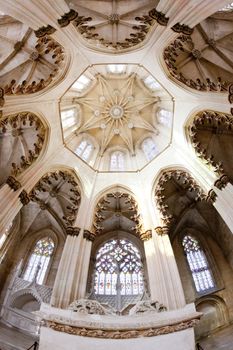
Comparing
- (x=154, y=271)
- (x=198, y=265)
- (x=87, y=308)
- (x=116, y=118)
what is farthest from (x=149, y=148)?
(x=87, y=308)

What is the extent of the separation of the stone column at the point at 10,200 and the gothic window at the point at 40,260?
5030 millimetres

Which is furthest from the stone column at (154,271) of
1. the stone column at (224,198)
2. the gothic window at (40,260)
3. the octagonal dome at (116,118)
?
the gothic window at (40,260)

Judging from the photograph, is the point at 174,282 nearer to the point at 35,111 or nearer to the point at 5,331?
the point at 5,331

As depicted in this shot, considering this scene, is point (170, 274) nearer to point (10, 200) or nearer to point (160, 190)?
point (160, 190)

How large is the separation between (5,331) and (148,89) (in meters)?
13.1

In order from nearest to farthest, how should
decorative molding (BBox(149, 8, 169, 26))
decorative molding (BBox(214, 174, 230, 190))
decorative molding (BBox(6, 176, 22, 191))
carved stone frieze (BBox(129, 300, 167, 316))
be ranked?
carved stone frieze (BBox(129, 300, 167, 316)), decorative molding (BBox(149, 8, 169, 26)), decorative molding (BBox(6, 176, 22, 191)), decorative molding (BBox(214, 174, 230, 190))

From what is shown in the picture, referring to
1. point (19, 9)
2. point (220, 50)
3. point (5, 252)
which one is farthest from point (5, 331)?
point (220, 50)

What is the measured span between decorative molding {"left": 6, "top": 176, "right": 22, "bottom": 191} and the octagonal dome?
438 cm

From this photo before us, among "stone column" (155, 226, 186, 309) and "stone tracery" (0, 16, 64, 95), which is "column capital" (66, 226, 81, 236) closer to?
"stone column" (155, 226, 186, 309)

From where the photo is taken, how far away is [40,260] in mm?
16188

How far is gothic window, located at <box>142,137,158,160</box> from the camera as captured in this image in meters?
16.4

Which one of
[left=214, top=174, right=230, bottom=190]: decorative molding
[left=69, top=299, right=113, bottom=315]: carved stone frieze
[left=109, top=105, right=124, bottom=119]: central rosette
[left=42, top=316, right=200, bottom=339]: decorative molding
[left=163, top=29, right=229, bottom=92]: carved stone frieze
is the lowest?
[left=42, top=316, right=200, bottom=339]: decorative molding

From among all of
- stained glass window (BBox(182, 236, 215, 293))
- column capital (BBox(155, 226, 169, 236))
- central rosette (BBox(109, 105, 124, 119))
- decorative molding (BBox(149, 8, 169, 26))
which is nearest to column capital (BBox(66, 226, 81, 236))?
column capital (BBox(155, 226, 169, 236))

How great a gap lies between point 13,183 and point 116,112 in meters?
8.38
